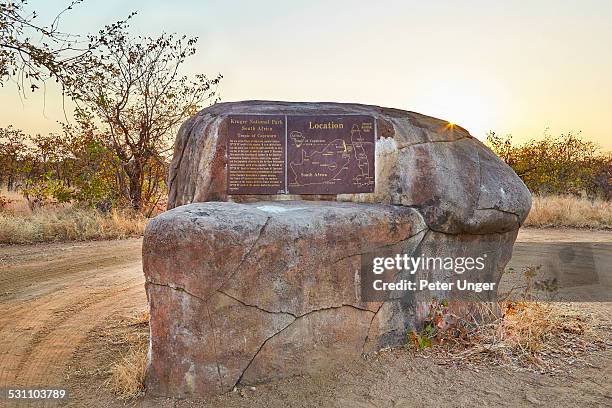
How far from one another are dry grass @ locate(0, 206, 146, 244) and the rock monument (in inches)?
245

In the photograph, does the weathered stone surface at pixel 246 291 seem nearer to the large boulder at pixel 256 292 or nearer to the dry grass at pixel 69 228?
the large boulder at pixel 256 292

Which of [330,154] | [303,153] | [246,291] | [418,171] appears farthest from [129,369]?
[418,171]

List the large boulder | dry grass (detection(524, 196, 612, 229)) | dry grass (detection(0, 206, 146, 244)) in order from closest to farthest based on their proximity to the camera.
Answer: the large boulder
dry grass (detection(0, 206, 146, 244))
dry grass (detection(524, 196, 612, 229))

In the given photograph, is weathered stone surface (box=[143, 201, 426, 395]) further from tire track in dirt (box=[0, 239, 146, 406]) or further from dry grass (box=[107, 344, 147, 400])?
tire track in dirt (box=[0, 239, 146, 406])

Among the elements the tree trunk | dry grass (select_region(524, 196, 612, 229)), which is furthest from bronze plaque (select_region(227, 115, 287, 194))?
dry grass (select_region(524, 196, 612, 229))

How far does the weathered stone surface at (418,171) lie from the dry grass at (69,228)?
6.68 m

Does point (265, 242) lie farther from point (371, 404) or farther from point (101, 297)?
point (101, 297)

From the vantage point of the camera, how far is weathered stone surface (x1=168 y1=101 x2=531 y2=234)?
17.0ft

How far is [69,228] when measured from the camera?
11586 mm

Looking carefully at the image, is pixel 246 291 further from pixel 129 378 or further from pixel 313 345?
pixel 129 378

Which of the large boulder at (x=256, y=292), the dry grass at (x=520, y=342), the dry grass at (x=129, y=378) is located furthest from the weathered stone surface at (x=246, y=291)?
the dry grass at (x=520, y=342)

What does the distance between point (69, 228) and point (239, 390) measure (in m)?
8.66

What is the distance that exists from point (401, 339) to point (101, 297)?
164 inches

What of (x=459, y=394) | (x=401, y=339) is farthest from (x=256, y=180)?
(x=459, y=394)
